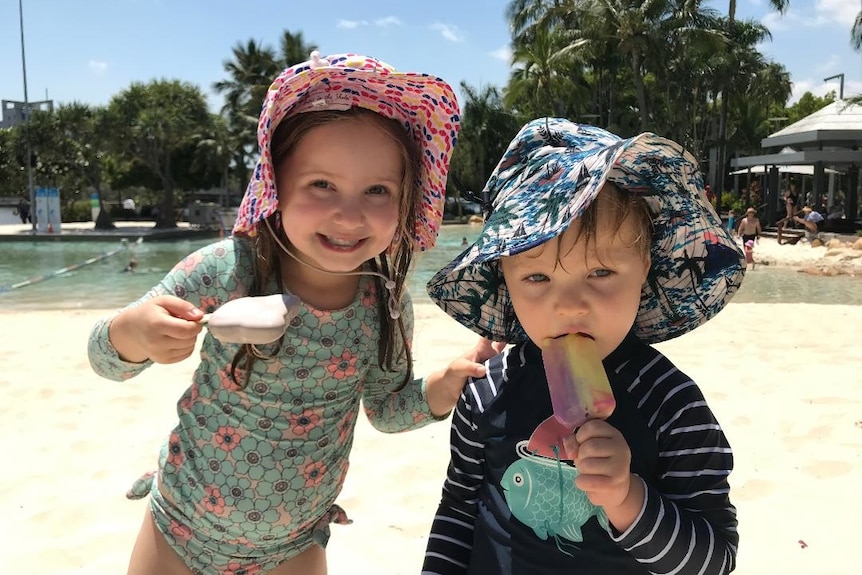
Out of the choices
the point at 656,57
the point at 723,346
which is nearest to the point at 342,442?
the point at 723,346

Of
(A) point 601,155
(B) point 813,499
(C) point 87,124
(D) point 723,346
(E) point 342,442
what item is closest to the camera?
(A) point 601,155

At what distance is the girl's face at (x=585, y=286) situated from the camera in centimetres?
119

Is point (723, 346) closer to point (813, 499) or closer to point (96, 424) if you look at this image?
point (813, 499)

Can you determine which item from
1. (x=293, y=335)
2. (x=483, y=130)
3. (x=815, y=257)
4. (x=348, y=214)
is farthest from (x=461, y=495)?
(x=483, y=130)

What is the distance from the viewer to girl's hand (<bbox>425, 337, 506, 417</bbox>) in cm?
156

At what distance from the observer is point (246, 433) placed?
161 cm

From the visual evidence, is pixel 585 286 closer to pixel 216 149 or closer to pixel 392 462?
pixel 392 462

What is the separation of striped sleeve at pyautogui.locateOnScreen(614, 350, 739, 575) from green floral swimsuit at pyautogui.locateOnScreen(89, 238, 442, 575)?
0.78 metres

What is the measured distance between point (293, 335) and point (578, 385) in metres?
0.79

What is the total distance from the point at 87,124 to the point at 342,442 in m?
37.1

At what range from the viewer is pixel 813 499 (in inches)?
118

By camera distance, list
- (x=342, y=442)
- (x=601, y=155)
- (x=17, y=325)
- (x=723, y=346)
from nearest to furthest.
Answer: (x=601, y=155) < (x=342, y=442) < (x=723, y=346) < (x=17, y=325)

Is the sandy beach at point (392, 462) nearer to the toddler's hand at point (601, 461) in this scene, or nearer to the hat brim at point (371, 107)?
the hat brim at point (371, 107)

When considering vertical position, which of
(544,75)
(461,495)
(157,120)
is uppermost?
(544,75)
